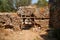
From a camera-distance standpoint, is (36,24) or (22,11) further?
(22,11)

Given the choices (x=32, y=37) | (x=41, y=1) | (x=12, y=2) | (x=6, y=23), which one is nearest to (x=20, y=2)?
(x=12, y=2)

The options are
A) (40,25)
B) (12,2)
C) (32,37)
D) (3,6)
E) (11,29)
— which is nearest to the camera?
(32,37)

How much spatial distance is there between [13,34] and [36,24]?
347 centimetres

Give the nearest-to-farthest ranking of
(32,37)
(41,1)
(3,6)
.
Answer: (32,37), (3,6), (41,1)

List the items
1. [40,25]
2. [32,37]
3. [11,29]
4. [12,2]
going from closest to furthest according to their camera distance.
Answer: [32,37] < [11,29] < [40,25] < [12,2]

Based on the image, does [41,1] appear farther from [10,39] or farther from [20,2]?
[10,39]

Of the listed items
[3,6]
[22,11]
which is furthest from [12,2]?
[22,11]

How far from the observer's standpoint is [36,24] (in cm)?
1387

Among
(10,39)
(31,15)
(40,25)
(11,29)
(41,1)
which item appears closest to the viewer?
(10,39)

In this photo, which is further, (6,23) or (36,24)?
→ (36,24)

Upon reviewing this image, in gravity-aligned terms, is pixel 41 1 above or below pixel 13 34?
above

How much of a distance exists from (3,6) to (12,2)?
491 cm

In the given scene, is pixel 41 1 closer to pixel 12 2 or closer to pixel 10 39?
pixel 12 2

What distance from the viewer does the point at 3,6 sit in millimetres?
21938
